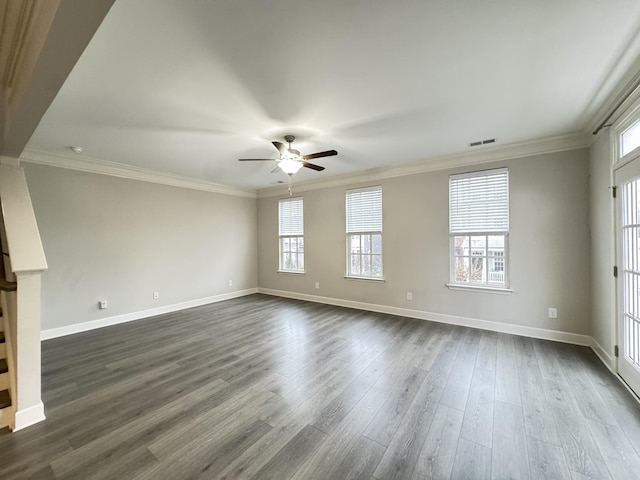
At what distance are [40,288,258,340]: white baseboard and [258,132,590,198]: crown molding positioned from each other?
353 centimetres

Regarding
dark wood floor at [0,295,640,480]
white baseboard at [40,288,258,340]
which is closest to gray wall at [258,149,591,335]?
dark wood floor at [0,295,640,480]

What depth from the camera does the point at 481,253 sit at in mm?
4020

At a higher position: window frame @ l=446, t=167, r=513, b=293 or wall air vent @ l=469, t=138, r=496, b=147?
wall air vent @ l=469, t=138, r=496, b=147

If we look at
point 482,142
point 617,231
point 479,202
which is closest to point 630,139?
point 617,231

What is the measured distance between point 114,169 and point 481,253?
6190 mm

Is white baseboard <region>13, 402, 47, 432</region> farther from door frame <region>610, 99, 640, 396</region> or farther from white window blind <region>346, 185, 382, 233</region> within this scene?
door frame <region>610, 99, 640, 396</region>

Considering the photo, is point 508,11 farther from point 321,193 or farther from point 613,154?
point 321,193

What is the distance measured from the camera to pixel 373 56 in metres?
1.92

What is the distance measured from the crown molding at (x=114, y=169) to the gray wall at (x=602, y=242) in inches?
247

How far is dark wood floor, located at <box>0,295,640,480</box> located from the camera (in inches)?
63.3

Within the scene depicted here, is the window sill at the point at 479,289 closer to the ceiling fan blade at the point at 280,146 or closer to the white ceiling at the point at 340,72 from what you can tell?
the white ceiling at the point at 340,72

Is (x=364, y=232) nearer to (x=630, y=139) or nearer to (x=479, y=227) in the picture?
(x=479, y=227)

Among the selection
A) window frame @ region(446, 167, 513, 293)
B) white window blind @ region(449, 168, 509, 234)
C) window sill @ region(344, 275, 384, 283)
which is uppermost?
white window blind @ region(449, 168, 509, 234)

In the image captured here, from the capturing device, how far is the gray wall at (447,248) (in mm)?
3428
